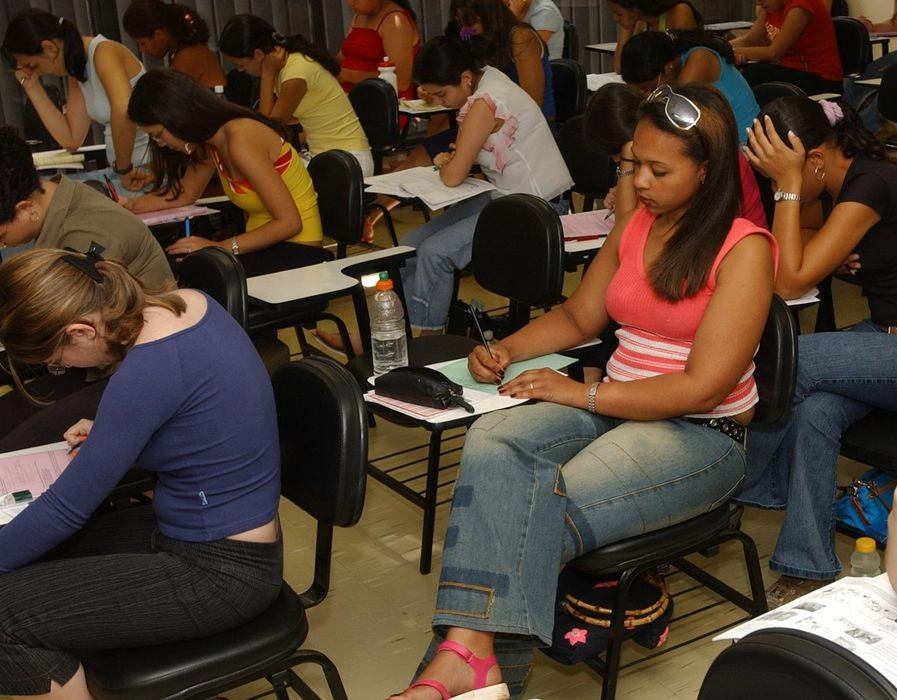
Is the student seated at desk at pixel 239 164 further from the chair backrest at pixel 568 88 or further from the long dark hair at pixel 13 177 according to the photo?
the chair backrest at pixel 568 88

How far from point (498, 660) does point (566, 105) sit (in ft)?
14.3

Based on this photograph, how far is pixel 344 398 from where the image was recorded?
1.93m

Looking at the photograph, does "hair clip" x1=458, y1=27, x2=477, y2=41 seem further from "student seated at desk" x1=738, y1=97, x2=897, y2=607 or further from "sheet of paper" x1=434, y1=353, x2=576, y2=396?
"sheet of paper" x1=434, y1=353, x2=576, y2=396

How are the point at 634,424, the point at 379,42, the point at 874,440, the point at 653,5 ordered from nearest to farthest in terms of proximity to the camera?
the point at 634,424 < the point at 874,440 < the point at 653,5 < the point at 379,42

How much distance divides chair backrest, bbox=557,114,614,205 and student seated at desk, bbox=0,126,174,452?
203 cm

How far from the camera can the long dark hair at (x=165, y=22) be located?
557 centimetres

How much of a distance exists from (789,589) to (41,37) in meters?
3.58

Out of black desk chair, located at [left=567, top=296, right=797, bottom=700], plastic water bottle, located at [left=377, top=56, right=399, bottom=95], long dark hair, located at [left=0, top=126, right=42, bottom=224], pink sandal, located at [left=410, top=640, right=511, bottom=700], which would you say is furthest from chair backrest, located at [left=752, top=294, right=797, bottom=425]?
plastic water bottle, located at [left=377, top=56, right=399, bottom=95]

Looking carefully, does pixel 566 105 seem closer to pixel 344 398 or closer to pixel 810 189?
pixel 810 189

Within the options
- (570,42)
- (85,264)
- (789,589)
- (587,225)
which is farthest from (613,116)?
(570,42)

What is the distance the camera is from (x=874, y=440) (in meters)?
2.48

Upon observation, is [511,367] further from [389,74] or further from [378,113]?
[389,74]

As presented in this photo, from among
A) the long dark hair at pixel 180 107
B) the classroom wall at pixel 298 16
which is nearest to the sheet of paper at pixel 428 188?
the long dark hair at pixel 180 107

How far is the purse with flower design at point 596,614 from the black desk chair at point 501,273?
73 cm
